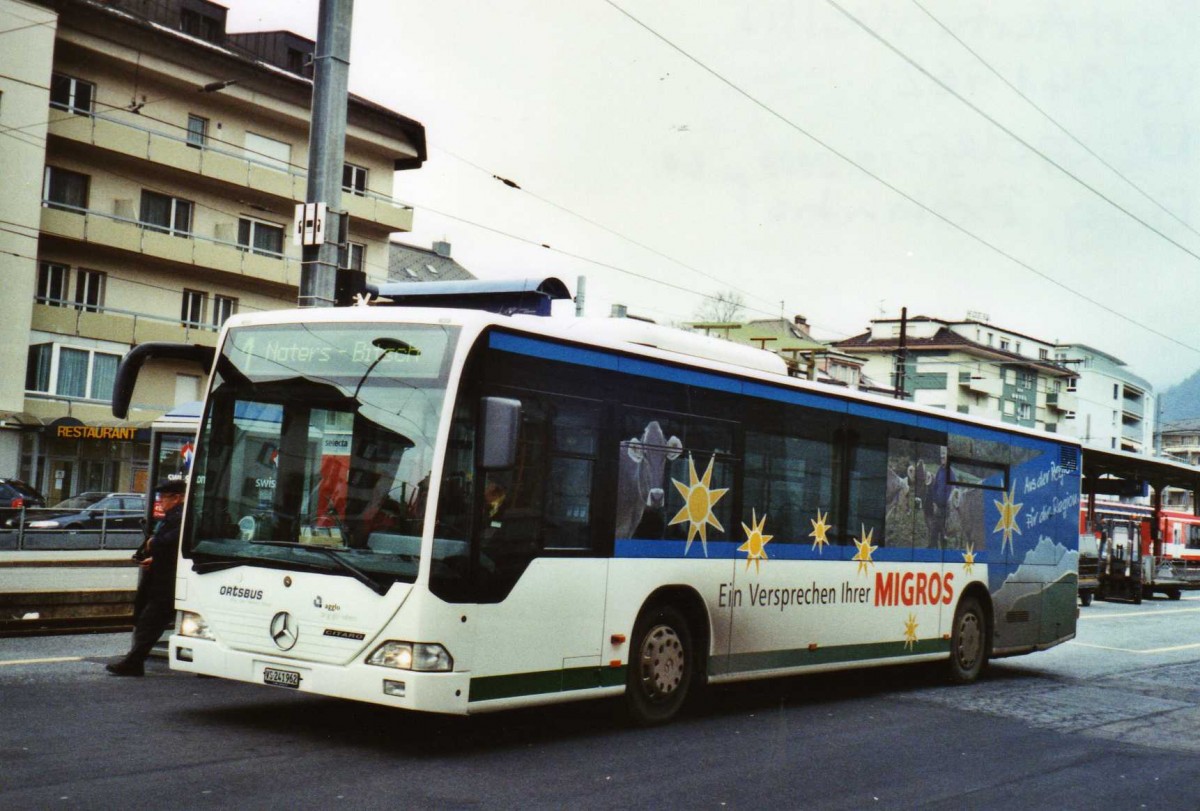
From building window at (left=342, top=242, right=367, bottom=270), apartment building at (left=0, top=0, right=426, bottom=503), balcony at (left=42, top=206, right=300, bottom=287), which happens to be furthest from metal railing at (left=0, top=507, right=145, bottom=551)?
building window at (left=342, top=242, right=367, bottom=270)

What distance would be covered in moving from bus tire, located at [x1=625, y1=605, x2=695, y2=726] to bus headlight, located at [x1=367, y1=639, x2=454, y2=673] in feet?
6.59

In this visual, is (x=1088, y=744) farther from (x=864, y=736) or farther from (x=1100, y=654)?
(x=1100, y=654)

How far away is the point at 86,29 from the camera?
39.5m

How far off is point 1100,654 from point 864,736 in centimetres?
1038

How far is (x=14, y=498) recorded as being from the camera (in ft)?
114

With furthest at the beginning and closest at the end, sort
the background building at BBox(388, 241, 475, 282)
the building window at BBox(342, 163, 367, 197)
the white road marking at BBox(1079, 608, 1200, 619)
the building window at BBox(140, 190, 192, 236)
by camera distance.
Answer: the background building at BBox(388, 241, 475, 282)
the building window at BBox(342, 163, 367, 197)
the building window at BBox(140, 190, 192, 236)
the white road marking at BBox(1079, 608, 1200, 619)

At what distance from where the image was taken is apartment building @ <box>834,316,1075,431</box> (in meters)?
98.4

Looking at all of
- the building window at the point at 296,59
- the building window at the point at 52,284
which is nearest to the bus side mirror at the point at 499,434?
the building window at the point at 52,284

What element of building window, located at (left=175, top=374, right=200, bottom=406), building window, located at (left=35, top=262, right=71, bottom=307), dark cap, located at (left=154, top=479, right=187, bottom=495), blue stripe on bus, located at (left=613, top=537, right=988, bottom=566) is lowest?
blue stripe on bus, located at (left=613, top=537, right=988, bottom=566)

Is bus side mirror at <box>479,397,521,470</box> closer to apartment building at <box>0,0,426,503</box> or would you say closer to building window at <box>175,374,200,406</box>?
apartment building at <box>0,0,426,503</box>

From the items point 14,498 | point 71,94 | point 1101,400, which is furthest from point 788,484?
point 1101,400

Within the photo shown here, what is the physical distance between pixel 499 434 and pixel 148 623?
4273 mm

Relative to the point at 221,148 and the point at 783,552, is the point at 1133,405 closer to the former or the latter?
the point at 221,148

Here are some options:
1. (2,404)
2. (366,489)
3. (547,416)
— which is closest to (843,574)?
(547,416)
